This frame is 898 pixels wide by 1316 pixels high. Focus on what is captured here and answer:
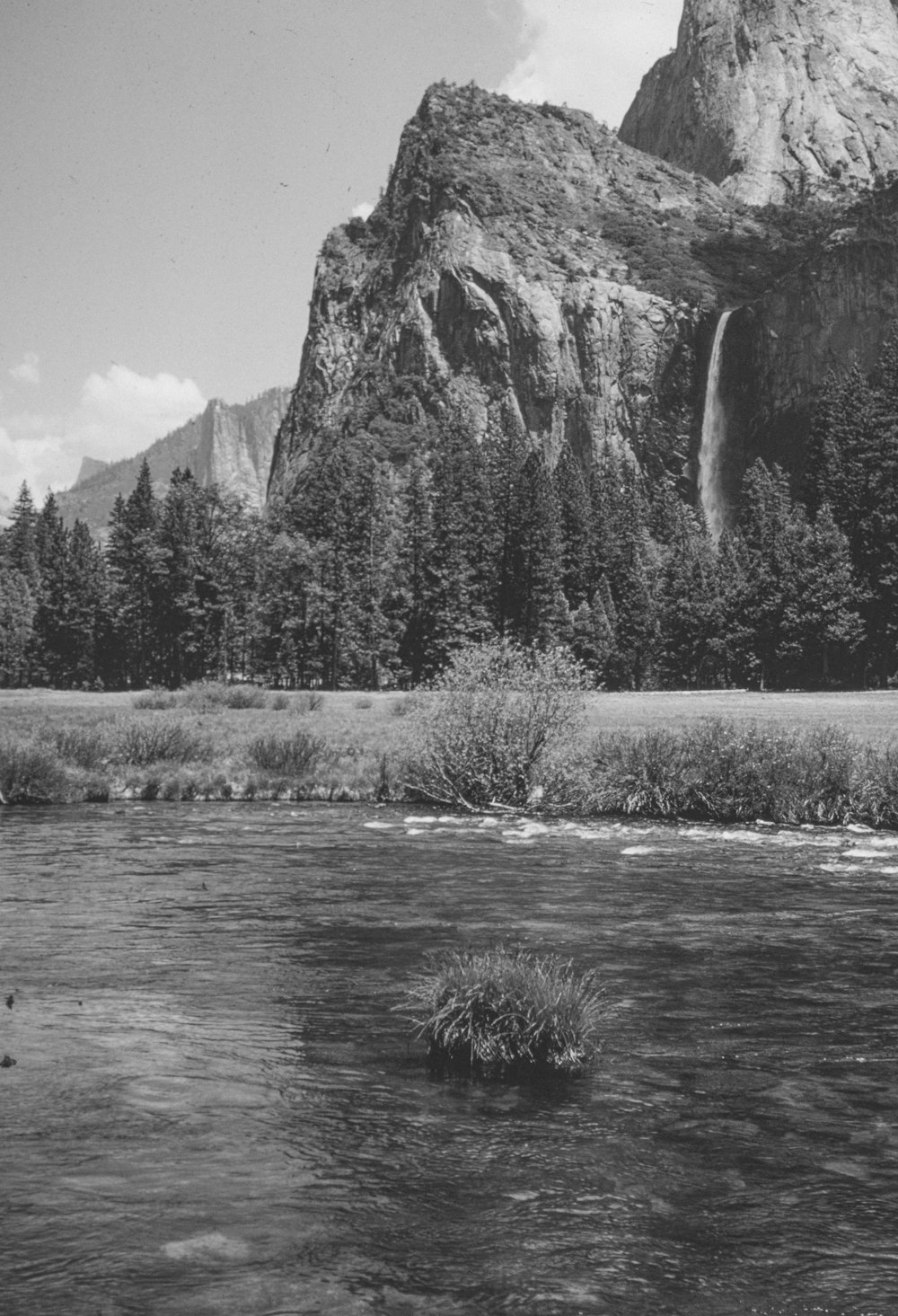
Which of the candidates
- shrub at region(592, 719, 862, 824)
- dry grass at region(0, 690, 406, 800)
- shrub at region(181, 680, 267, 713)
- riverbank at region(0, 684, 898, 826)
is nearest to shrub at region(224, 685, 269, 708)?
shrub at region(181, 680, 267, 713)

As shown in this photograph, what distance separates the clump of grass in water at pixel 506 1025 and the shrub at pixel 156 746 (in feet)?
76.8

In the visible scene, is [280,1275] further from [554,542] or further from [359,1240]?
[554,542]

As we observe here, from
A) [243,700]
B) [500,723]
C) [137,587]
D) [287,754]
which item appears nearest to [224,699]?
[243,700]

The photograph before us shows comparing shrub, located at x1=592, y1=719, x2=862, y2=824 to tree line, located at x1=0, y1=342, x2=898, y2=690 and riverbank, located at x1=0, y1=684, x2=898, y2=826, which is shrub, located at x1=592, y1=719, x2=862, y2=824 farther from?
tree line, located at x1=0, y1=342, x2=898, y2=690

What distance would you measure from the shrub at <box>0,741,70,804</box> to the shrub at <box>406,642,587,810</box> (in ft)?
30.8

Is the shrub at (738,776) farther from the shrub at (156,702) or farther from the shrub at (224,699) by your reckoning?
the shrub at (156,702)

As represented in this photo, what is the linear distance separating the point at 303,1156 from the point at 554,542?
107m

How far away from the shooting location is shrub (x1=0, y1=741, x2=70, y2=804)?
29.2m

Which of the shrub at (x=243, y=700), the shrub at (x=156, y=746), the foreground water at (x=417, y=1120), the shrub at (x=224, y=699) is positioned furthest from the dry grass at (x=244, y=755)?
the shrub at (x=243, y=700)

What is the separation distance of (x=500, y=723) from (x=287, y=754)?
7.33 meters

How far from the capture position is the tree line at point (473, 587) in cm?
9512

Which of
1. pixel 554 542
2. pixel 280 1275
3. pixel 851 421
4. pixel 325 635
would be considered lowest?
pixel 280 1275

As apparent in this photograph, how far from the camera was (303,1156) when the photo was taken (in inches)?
308

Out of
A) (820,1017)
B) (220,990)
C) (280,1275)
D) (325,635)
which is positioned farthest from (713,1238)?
(325,635)
